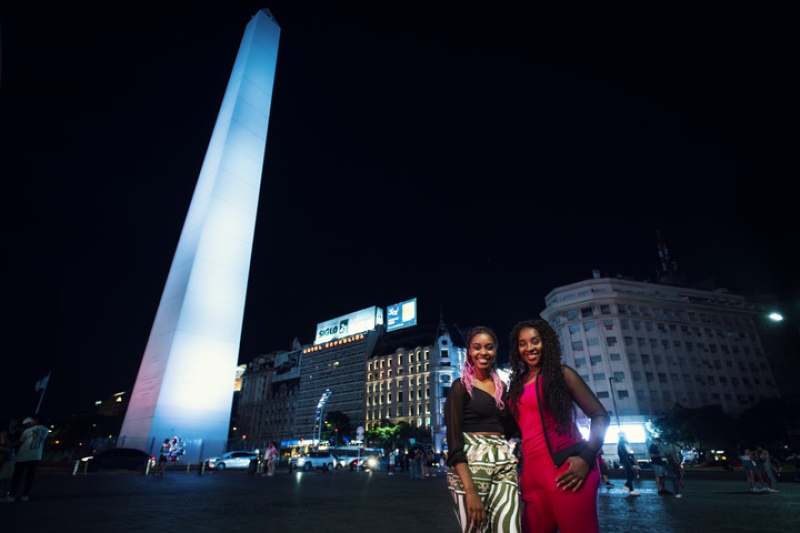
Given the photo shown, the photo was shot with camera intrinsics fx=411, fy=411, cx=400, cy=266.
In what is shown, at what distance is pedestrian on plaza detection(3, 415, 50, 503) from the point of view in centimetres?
820

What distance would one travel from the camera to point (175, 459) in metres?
23.2

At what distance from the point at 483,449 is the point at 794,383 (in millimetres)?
109360

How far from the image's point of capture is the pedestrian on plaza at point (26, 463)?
8195 millimetres

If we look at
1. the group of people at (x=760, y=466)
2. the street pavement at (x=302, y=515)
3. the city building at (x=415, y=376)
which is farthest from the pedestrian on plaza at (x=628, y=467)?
the city building at (x=415, y=376)

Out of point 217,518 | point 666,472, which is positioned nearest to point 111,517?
point 217,518

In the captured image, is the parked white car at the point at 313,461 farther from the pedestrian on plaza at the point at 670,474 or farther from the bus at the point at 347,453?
the pedestrian on plaza at the point at 670,474

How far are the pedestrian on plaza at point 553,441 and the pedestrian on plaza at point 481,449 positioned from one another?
0.11 metres

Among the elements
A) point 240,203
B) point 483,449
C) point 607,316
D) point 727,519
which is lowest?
point 727,519

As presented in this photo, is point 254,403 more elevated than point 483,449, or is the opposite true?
point 254,403

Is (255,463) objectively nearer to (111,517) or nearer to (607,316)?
(111,517)

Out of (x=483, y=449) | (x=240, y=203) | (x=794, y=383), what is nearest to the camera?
(x=483, y=449)

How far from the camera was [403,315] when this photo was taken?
9281 centimetres

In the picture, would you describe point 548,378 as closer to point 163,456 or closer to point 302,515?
point 302,515

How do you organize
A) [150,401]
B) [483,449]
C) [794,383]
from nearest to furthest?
[483,449] < [150,401] < [794,383]
